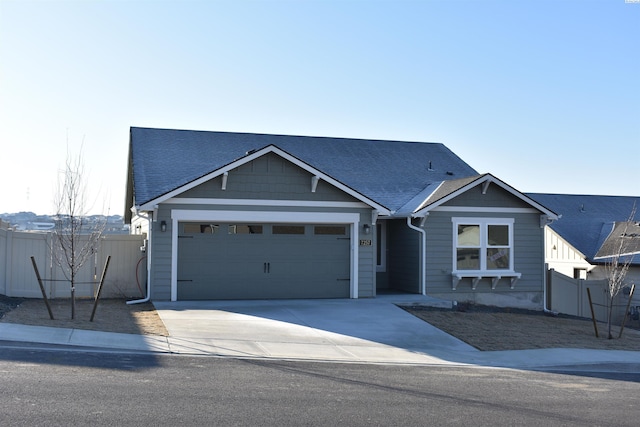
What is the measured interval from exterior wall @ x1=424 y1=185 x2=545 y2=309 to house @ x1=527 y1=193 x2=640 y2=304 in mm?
3842

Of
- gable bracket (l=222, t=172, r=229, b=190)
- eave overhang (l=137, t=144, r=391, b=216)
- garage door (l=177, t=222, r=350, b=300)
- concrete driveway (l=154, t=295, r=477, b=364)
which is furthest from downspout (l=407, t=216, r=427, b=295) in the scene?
gable bracket (l=222, t=172, r=229, b=190)

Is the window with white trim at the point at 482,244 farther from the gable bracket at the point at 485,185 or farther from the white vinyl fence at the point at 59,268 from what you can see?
the white vinyl fence at the point at 59,268

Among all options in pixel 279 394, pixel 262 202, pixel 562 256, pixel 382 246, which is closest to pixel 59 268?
pixel 262 202

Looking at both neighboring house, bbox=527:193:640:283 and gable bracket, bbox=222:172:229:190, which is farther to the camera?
neighboring house, bbox=527:193:640:283

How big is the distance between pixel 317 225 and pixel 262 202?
6.01 feet

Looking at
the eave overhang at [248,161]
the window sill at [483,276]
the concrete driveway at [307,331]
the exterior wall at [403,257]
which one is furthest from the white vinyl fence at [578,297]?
the eave overhang at [248,161]

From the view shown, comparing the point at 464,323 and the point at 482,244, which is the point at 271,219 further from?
the point at 482,244

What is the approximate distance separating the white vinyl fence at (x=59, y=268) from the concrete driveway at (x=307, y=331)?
2.58 m

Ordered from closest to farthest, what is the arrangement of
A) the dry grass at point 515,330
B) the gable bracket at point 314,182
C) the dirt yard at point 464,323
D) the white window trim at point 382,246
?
the dirt yard at point 464,323 → the dry grass at point 515,330 → the gable bracket at point 314,182 → the white window trim at point 382,246

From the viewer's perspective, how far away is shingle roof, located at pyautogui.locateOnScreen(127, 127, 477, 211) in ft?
70.3

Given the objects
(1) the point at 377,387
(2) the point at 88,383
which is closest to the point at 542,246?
(1) the point at 377,387

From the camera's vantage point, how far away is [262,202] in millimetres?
18766

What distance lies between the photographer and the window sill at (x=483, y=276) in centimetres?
2098

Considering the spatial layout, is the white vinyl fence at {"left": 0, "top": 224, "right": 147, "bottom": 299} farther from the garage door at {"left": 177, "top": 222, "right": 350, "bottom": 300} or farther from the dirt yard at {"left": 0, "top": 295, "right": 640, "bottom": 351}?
the garage door at {"left": 177, "top": 222, "right": 350, "bottom": 300}
